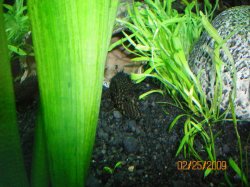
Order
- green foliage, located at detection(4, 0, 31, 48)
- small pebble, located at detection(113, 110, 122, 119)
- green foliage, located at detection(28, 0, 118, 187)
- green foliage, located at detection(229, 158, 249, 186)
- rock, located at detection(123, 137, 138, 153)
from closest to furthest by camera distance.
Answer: green foliage, located at detection(28, 0, 118, 187) < green foliage, located at detection(229, 158, 249, 186) < rock, located at detection(123, 137, 138, 153) < small pebble, located at detection(113, 110, 122, 119) < green foliage, located at detection(4, 0, 31, 48)

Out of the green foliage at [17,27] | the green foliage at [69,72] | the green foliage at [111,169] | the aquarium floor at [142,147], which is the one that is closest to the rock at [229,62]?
the aquarium floor at [142,147]

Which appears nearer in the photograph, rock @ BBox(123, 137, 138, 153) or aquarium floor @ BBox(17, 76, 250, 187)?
aquarium floor @ BBox(17, 76, 250, 187)

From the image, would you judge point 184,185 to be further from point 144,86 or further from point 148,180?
point 144,86

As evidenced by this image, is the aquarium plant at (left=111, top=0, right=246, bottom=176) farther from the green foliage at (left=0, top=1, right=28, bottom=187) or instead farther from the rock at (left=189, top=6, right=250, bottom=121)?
the green foliage at (left=0, top=1, right=28, bottom=187)

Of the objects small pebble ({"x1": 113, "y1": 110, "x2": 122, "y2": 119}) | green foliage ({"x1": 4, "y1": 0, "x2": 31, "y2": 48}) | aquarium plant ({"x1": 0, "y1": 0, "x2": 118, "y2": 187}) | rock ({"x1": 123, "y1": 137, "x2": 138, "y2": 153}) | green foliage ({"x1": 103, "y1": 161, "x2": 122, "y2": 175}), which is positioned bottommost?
green foliage ({"x1": 103, "y1": 161, "x2": 122, "y2": 175})

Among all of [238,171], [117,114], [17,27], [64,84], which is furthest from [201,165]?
[17,27]

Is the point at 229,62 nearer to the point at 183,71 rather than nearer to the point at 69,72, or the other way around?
the point at 183,71

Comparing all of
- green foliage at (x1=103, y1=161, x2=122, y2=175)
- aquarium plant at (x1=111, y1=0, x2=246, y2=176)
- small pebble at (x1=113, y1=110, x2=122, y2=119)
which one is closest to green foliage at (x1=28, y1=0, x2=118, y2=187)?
green foliage at (x1=103, y1=161, x2=122, y2=175)
